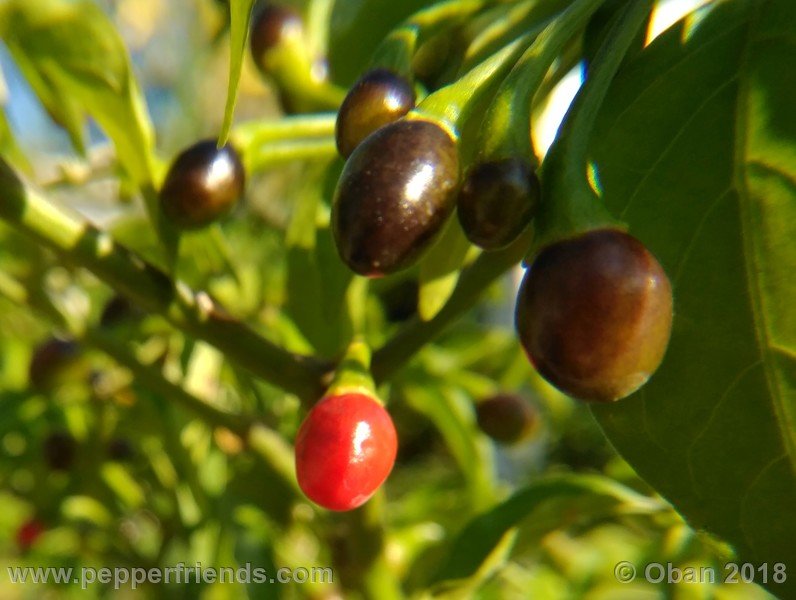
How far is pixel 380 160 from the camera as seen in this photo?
358 millimetres

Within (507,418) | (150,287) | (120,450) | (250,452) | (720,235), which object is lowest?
(120,450)

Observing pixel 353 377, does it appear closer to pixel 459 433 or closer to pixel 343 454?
pixel 343 454

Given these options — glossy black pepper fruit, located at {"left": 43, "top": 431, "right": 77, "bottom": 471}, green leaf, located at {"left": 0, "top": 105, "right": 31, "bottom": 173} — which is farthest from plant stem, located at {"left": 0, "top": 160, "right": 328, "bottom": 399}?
glossy black pepper fruit, located at {"left": 43, "top": 431, "right": 77, "bottom": 471}

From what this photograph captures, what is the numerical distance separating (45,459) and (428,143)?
851 millimetres

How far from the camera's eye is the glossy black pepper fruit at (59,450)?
1042 mm

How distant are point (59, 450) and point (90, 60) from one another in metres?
0.57

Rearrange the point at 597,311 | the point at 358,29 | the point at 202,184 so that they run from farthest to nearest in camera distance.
→ the point at 358,29 → the point at 202,184 → the point at 597,311

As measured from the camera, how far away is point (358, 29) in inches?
31.7

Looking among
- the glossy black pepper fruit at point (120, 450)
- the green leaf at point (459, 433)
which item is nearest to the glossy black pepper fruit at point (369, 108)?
the green leaf at point (459, 433)

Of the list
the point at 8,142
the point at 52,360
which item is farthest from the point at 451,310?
the point at 52,360

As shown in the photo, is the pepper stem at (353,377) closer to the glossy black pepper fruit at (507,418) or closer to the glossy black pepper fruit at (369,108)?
the glossy black pepper fruit at (369,108)

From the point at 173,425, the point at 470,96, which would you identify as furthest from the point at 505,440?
the point at 470,96

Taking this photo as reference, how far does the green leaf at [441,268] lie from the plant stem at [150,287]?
9cm

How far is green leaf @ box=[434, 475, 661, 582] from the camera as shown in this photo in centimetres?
72
